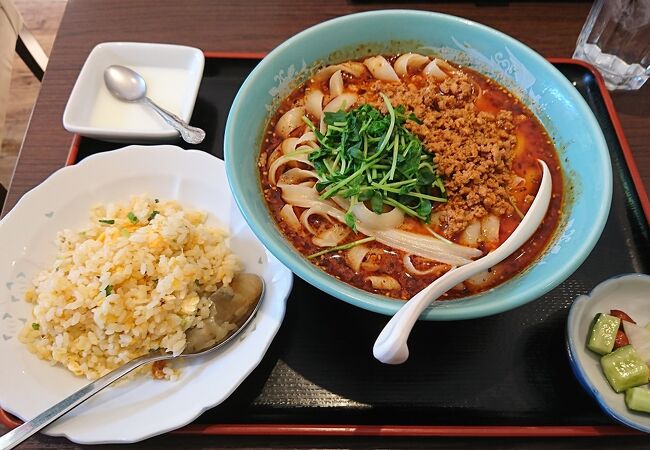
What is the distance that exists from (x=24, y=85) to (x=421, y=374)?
356cm

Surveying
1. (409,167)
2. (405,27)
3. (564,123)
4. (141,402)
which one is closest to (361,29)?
(405,27)

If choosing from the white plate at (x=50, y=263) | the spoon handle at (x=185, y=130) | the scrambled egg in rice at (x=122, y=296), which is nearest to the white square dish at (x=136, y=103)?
the spoon handle at (x=185, y=130)

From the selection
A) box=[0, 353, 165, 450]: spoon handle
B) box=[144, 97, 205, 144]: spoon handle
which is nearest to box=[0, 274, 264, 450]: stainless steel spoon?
box=[0, 353, 165, 450]: spoon handle

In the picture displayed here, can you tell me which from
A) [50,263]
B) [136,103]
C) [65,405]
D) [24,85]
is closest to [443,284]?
[65,405]

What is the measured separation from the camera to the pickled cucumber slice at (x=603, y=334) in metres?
1.49

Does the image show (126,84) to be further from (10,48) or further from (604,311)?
(604,311)

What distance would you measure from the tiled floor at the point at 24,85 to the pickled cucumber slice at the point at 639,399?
3471mm

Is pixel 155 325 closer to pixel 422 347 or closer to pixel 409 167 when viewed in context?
pixel 422 347

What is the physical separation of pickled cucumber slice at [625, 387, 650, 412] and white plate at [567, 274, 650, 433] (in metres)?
0.03

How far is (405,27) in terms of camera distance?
6.23 ft

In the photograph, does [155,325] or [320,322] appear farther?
[320,322]

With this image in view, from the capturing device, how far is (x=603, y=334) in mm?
1498

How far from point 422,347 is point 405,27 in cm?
116

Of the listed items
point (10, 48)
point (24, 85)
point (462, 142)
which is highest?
point (462, 142)
